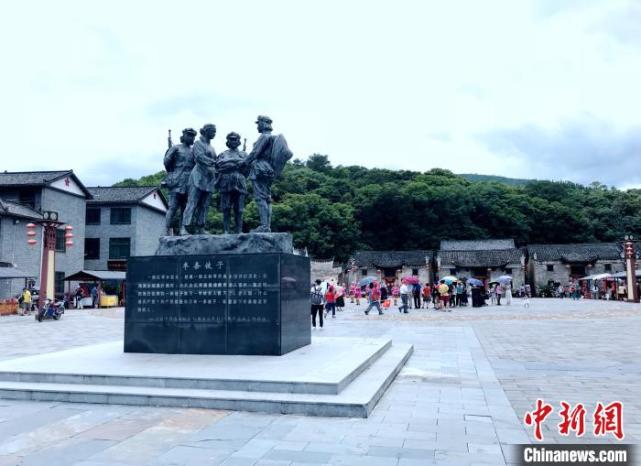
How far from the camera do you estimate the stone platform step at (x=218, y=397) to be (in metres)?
5.55

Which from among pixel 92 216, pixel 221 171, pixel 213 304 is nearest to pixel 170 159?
pixel 221 171

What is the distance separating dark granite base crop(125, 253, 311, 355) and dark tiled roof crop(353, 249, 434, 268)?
43.7 m

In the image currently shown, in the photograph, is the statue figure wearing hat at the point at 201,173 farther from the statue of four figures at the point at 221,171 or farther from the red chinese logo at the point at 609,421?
the red chinese logo at the point at 609,421

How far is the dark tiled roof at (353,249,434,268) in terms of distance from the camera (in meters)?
52.1

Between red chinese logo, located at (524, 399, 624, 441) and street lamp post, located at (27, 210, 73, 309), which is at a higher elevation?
street lamp post, located at (27, 210, 73, 309)

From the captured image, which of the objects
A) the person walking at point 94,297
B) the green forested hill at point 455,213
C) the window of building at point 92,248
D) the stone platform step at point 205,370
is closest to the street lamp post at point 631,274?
the green forested hill at point 455,213

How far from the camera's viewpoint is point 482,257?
5175 centimetres

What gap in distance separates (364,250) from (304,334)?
46498mm

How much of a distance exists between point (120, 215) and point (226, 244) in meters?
31.8

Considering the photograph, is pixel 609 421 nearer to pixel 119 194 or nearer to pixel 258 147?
pixel 258 147

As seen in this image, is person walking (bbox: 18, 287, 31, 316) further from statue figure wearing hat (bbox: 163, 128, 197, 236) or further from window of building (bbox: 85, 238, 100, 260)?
statue figure wearing hat (bbox: 163, 128, 197, 236)

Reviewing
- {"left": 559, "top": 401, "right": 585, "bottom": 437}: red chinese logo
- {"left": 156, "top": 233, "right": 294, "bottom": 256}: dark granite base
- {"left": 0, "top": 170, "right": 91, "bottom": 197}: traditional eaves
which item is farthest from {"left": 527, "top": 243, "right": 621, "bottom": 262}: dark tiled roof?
{"left": 559, "top": 401, "right": 585, "bottom": 437}: red chinese logo

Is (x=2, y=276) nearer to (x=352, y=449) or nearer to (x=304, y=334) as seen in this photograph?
(x=304, y=334)

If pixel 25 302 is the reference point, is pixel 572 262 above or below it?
above
